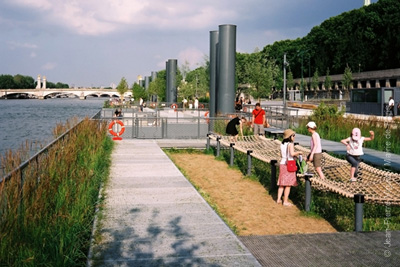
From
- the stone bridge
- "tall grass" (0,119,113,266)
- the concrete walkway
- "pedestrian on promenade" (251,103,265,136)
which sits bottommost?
the concrete walkway

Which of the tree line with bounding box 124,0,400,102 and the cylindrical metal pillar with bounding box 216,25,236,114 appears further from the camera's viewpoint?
the tree line with bounding box 124,0,400,102

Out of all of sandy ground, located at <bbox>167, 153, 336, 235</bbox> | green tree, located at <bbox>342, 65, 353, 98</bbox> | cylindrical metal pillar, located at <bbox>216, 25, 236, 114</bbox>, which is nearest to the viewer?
sandy ground, located at <bbox>167, 153, 336, 235</bbox>

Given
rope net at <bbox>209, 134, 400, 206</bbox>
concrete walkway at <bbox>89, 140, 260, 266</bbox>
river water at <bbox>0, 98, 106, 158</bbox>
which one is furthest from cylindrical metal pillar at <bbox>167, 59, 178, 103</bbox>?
concrete walkway at <bbox>89, 140, 260, 266</bbox>

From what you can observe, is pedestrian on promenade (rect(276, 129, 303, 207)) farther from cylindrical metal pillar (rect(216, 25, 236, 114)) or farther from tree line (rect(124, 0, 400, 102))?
tree line (rect(124, 0, 400, 102))

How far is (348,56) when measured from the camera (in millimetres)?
82750

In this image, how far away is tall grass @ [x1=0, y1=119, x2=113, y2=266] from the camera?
479cm

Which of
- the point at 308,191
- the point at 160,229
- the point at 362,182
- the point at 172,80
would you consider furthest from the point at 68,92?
the point at 160,229

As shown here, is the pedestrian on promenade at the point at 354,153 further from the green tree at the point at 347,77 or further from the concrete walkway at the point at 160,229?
the green tree at the point at 347,77

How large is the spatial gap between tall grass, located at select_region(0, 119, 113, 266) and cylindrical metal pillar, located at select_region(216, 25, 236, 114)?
762 inches

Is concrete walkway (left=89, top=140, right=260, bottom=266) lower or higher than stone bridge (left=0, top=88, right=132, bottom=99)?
lower

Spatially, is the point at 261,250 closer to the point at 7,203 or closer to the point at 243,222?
the point at 243,222

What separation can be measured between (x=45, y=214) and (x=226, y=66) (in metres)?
22.2

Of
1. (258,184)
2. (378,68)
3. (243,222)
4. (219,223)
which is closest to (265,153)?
(258,184)

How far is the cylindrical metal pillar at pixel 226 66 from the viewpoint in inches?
1067
